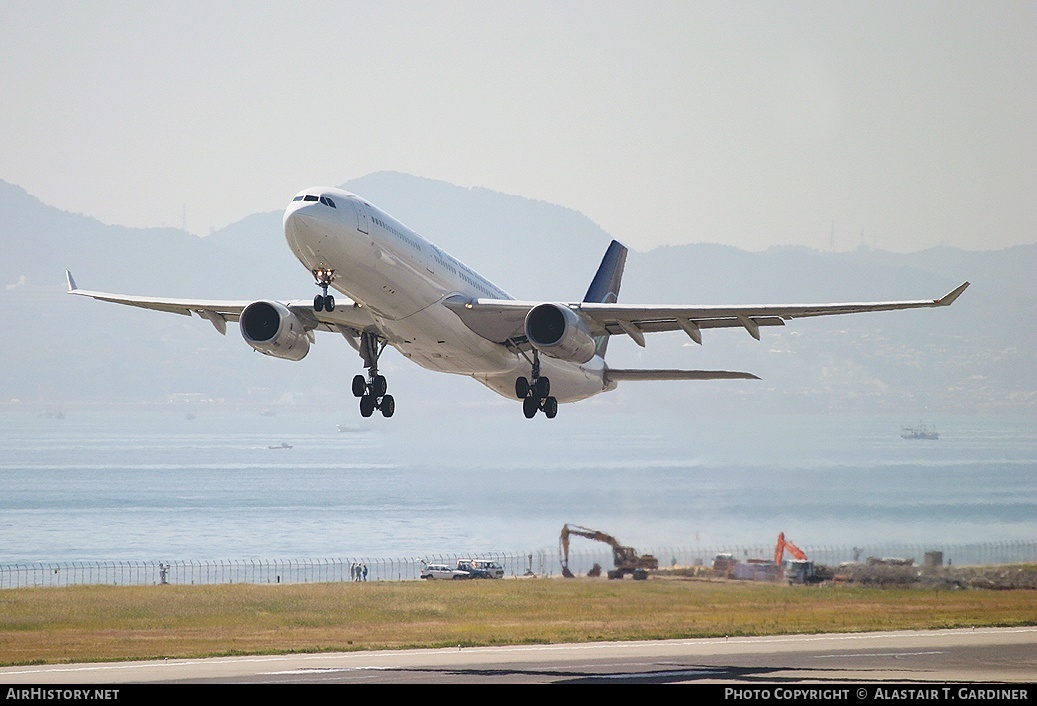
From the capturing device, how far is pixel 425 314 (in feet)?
115

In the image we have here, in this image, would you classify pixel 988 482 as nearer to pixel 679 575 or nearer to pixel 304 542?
pixel 679 575

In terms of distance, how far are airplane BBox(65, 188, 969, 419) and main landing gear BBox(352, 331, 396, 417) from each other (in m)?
0.04

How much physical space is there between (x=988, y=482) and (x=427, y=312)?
74412mm

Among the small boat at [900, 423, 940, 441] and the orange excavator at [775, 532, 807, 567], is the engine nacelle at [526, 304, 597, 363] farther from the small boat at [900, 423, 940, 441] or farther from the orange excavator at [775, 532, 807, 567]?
the small boat at [900, 423, 940, 441]

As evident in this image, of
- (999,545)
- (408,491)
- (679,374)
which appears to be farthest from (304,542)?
(679,374)

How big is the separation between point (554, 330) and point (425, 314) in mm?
3582

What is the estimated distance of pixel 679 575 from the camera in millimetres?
70000

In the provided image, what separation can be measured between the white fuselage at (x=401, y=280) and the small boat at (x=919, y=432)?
9057 centimetres

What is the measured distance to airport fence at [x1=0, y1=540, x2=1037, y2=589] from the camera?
245 feet

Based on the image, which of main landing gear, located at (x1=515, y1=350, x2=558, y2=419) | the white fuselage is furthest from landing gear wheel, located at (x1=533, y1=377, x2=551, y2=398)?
the white fuselage

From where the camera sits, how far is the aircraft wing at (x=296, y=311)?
122ft

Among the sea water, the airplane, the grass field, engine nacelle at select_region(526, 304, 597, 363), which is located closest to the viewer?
the airplane

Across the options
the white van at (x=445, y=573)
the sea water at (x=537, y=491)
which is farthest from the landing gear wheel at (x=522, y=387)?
the white van at (x=445, y=573)

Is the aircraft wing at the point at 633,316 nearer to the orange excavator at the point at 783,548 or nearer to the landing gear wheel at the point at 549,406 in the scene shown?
the landing gear wheel at the point at 549,406
